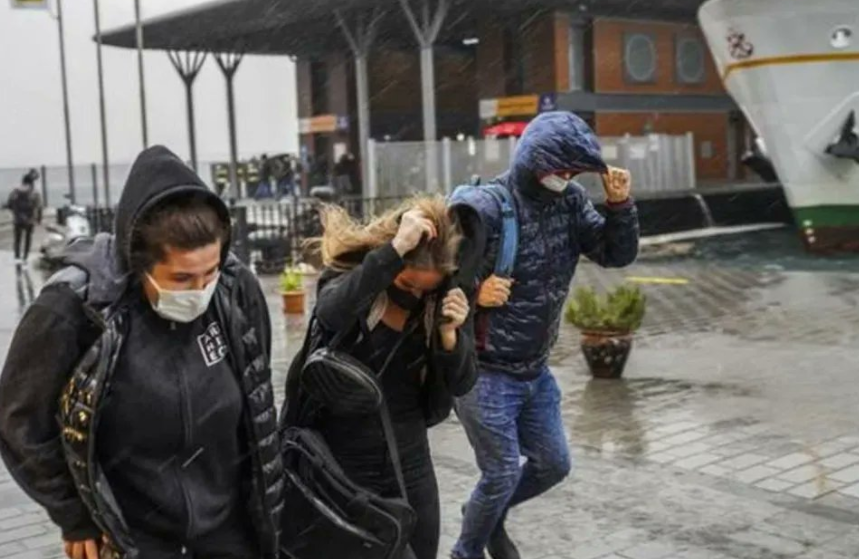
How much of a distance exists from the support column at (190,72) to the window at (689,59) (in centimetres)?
1405

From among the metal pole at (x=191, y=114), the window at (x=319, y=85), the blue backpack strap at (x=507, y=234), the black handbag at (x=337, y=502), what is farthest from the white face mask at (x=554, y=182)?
the window at (x=319, y=85)

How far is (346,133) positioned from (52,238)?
62.5 ft

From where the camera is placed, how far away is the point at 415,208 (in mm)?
3150

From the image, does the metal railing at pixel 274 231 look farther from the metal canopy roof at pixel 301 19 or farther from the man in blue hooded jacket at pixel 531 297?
the man in blue hooded jacket at pixel 531 297

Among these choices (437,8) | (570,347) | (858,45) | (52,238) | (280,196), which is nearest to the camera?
(570,347)

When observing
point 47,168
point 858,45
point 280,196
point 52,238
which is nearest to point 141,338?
point 858,45

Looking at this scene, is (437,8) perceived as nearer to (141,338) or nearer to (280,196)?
(280,196)

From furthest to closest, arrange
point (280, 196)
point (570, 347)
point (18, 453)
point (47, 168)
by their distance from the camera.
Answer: point (47, 168) < point (280, 196) < point (570, 347) < point (18, 453)

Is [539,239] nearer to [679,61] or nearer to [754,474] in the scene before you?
[754,474]

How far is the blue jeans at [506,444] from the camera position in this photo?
423cm

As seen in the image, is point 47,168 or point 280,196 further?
point 47,168

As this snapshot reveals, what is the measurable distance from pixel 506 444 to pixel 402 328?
110 centimetres

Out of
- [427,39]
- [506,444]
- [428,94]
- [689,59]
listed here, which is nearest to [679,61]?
[689,59]

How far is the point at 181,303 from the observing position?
2588mm
